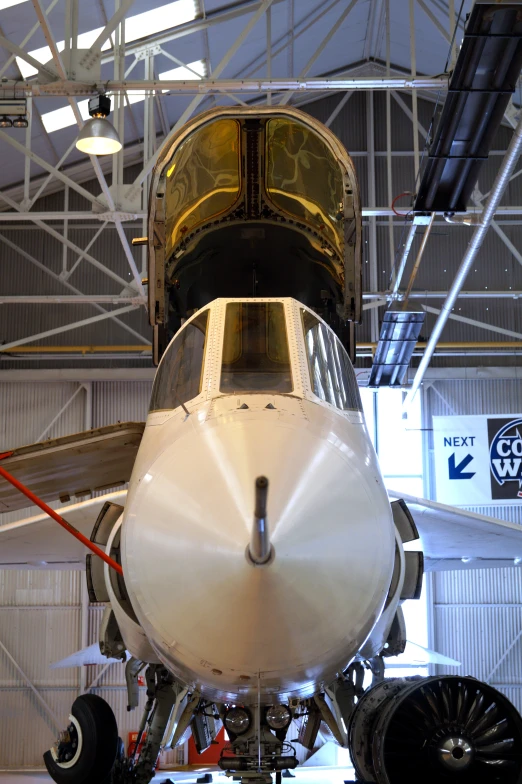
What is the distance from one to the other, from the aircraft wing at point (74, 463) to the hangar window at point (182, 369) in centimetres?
96

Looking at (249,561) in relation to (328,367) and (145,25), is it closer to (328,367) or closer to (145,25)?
(328,367)

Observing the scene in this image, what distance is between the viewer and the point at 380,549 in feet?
13.8

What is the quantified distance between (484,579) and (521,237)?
8.88m

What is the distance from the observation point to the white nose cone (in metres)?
3.70

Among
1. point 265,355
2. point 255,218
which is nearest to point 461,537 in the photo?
point 255,218

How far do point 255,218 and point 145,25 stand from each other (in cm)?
1047

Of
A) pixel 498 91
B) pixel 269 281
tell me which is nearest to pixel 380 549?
pixel 269 281

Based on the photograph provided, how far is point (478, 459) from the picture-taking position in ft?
67.3

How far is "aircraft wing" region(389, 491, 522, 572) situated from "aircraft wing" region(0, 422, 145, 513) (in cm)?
218

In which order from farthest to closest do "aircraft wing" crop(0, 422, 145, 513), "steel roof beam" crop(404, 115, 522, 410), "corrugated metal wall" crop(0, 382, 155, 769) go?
"corrugated metal wall" crop(0, 382, 155, 769)
"steel roof beam" crop(404, 115, 522, 410)
"aircraft wing" crop(0, 422, 145, 513)

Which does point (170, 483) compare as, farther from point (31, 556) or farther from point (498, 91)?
point (498, 91)

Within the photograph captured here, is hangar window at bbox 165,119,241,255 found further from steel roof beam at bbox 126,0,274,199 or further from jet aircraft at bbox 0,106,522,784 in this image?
steel roof beam at bbox 126,0,274,199

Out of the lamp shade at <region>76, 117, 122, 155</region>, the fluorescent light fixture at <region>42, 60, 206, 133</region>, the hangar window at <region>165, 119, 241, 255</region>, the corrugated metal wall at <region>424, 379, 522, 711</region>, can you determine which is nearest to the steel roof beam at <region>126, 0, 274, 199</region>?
the lamp shade at <region>76, 117, 122, 155</region>

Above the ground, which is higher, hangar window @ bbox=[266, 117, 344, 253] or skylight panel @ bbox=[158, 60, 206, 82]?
skylight panel @ bbox=[158, 60, 206, 82]
